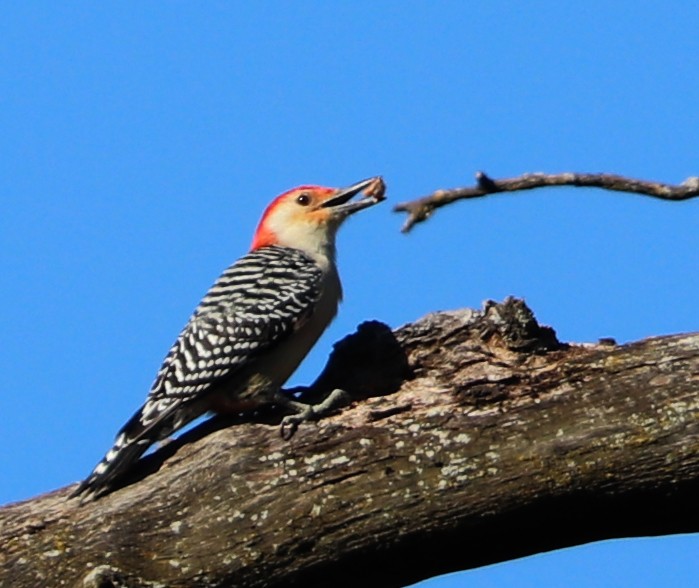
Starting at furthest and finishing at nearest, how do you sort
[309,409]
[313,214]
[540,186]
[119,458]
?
[313,214], [119,458], [309,409], [540,186]

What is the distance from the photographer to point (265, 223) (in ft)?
28.1

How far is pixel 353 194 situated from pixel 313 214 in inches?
11.5

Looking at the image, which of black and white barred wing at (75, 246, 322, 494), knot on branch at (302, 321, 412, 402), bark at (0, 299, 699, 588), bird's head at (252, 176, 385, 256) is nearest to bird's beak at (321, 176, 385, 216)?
bird's head at (252, 176, 385, 256)

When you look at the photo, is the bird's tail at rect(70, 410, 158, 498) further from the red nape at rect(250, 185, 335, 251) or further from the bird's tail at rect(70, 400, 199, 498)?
the red nape at rect(250, 185, 335, 251)

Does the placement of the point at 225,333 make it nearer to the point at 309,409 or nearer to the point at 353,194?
the point at 309,409

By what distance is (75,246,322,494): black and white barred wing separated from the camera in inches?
251

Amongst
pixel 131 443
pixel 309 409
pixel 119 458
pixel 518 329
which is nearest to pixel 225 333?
pixel 131 443

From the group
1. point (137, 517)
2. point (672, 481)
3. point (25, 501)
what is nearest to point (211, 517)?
point (137, 517)

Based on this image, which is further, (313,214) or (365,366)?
(313,214)

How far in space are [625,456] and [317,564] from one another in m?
1.20

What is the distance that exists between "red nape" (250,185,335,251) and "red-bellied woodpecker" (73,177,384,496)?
1.15ft

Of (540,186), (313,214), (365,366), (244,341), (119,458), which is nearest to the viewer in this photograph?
(540,186)

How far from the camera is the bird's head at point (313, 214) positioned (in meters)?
8.13

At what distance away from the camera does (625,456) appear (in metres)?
4.67
